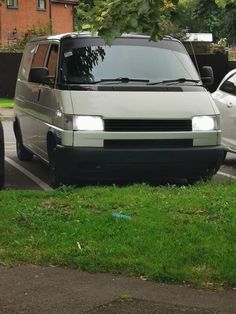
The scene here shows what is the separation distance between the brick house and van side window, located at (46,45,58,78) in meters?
36.2

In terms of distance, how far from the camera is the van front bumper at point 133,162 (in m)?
7.37

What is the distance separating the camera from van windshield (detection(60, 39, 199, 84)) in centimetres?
794

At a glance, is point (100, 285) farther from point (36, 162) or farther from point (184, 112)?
point (36, 162)

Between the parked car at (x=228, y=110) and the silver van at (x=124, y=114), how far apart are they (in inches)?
69.0

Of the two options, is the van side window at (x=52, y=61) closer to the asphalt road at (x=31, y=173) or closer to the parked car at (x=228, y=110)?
the asphalt road at (x=31, y=173)

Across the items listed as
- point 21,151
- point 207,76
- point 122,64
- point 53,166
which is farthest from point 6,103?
point 53,166

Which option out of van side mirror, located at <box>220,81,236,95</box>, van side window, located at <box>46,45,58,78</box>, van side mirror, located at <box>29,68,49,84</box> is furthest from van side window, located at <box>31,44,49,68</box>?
van side mirror, located at <box>220,81,236,95</box>

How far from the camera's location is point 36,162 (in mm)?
10734

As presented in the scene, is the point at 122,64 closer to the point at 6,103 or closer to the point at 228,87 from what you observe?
the point at 228,87

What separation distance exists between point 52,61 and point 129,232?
3.69 metres

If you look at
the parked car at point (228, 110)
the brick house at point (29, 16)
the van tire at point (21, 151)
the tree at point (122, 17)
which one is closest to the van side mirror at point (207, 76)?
the parked car at point (228, 110)

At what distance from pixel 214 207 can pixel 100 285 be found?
7.68ft

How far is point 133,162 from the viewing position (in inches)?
294

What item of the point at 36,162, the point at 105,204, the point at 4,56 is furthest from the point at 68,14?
the point at 105,204
